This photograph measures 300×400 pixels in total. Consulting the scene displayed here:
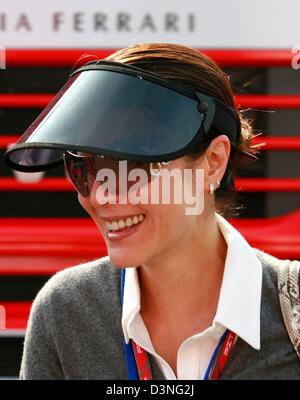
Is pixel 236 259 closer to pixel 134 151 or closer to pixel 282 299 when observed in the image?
pixel 282 299

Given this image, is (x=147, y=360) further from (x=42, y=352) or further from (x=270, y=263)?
(x=270, y=263)

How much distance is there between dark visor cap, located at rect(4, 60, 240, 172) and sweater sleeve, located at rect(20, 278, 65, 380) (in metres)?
0.38

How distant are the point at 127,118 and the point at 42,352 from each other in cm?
55

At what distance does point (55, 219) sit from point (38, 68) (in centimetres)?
64

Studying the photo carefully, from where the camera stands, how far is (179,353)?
1.75 m

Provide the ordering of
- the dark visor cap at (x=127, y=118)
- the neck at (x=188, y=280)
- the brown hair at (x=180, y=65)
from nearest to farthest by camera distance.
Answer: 1. the dark visor cap at (x=127, y=118)
2. the brown hair at (x=180, y=65)
3. the neck at (x=188, y=280)

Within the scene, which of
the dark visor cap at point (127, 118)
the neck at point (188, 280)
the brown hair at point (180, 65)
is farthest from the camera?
the neck at point (188, 280)

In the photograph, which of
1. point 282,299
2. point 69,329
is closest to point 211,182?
point 282,299

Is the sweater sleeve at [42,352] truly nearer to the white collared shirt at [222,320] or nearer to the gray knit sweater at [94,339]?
the gray knit sweater at [94,339]

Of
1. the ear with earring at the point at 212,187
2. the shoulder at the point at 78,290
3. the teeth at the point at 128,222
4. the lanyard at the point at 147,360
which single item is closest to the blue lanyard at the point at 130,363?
the lanyard at the point at 147,360

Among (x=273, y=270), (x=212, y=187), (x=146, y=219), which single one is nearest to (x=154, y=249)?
(x=146, y=219)

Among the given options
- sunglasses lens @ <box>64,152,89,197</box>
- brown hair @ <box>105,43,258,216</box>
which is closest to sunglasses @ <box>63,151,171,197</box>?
sunglasses lens @ <box>64,152,89,197</box>

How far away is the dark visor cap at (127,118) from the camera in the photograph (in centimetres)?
159

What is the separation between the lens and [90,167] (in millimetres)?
1701
